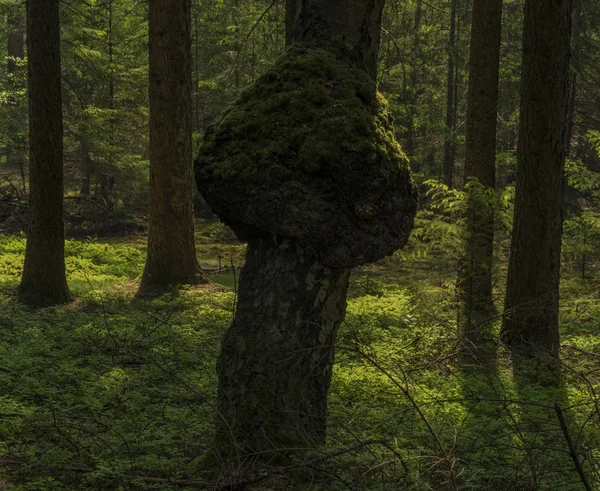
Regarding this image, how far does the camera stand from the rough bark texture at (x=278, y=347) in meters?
3.96

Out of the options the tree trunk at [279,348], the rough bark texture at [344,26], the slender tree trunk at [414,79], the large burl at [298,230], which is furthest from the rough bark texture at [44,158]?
the slender tree trunk at [414,79]

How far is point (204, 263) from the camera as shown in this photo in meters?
16.6

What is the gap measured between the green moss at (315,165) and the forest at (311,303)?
14 mm

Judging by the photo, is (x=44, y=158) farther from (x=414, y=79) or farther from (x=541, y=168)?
(x=414, y=79)

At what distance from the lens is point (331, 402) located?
6.01m

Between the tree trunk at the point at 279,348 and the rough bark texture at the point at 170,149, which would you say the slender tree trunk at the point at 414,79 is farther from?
the tree trunk at the point at 279,348

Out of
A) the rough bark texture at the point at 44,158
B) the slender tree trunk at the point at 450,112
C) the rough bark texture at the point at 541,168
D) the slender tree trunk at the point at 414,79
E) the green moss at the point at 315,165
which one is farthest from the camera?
the slender tree trunk at the point at 414,79

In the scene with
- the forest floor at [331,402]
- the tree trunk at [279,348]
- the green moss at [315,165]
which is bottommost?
the forest floor at [331,402]

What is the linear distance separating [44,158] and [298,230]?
7.27 meters

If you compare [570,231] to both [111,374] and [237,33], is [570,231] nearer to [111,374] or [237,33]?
[111,374]

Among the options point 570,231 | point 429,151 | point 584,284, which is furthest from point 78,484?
point 429,151

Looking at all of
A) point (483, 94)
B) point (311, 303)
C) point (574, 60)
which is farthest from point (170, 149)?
point (574, 60)

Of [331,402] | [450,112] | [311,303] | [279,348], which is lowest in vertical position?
[331,402]

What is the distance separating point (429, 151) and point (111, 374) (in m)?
17.9
